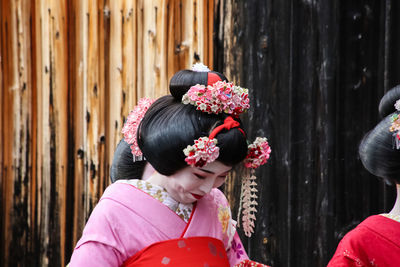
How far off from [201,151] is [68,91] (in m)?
2.75

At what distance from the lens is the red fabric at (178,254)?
7.66 ft

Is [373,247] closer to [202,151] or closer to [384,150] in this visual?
[384,150]

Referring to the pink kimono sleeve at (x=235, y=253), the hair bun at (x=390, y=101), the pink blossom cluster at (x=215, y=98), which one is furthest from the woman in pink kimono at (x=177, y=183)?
the hair bun at (x=390, y=101)

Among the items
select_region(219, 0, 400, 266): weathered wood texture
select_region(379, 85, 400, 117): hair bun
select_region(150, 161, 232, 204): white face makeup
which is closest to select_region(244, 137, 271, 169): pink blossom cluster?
select_region(150, 161, 232, 204): white face makeup

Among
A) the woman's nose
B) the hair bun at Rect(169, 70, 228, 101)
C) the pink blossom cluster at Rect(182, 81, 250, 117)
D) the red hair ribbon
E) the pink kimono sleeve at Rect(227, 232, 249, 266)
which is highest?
the hair bun at Rect(169, 70, 228, 101)

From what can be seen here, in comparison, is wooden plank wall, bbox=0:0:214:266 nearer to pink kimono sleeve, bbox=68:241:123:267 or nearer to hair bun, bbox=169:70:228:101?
→ hair bun, bbox=169:70:228:101

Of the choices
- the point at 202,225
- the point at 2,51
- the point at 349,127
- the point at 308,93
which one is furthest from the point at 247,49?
the point at 2,51

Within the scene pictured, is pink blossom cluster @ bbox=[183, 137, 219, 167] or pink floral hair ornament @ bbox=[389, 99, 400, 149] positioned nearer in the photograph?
pink blossom cluster @ bbox=[183, 137, 219, 167]

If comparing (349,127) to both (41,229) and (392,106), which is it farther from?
(41,229)

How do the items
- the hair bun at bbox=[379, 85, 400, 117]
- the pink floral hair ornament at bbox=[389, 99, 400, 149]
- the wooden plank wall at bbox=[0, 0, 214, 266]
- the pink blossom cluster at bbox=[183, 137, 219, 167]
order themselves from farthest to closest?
the wooden plank wall at bbox=[0, 0, 214, 266] < the hair bun at bbox=[379, 85, 400, 117] < the pink floral hair ornament at bbox=[389, 99, 400, 149] < the pink blossom cluster at bbox=[183, 137, 219, 167]

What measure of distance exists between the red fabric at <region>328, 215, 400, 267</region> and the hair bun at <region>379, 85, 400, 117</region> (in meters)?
0.52

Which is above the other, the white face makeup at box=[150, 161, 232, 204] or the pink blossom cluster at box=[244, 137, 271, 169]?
the pink blossom cluster at box=[244, 137, 271, 169]

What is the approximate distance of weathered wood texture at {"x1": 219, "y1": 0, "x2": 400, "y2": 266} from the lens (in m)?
3.56

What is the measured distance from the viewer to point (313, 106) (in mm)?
3656
